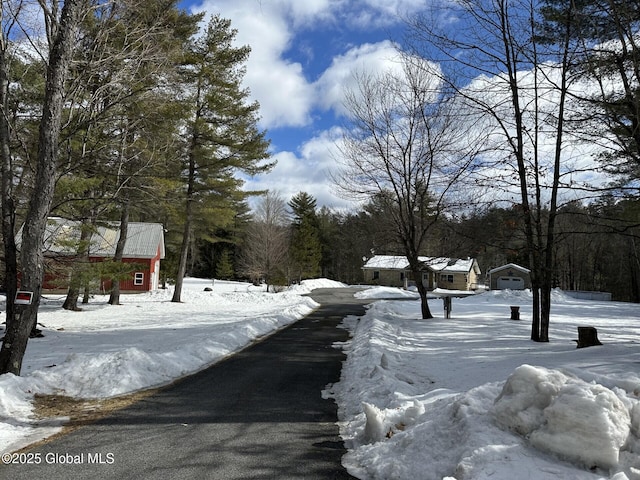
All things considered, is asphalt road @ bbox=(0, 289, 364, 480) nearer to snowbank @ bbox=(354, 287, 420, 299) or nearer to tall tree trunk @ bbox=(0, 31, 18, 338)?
tall tree trunk @ bbox=(0, 31, 18, 338)

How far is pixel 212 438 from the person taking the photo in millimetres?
4891

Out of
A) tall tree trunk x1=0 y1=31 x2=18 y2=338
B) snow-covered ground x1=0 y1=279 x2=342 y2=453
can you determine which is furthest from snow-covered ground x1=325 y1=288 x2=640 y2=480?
tall tree trunk x1=0 y1=31 x2=18 y2=338

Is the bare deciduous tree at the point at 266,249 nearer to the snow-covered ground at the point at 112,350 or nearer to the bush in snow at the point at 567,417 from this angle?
the snow-covered ground at the point at 112,350

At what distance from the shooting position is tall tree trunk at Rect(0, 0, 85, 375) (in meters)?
6.82

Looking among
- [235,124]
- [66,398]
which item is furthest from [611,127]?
[235,124]

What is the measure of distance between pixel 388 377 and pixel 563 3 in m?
9.66

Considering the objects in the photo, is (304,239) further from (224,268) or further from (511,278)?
(511,278)

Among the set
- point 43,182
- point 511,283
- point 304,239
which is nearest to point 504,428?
point 43,182

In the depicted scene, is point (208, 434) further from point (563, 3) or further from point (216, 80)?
point (216, 80)

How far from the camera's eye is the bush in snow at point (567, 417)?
11.0 feet

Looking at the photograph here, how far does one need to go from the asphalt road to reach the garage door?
151ft

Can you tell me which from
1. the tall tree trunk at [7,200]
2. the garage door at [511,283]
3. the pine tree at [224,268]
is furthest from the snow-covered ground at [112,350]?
the garage door at [511,283]

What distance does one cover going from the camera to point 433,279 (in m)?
56.0

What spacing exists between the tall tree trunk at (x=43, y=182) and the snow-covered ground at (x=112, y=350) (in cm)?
69
